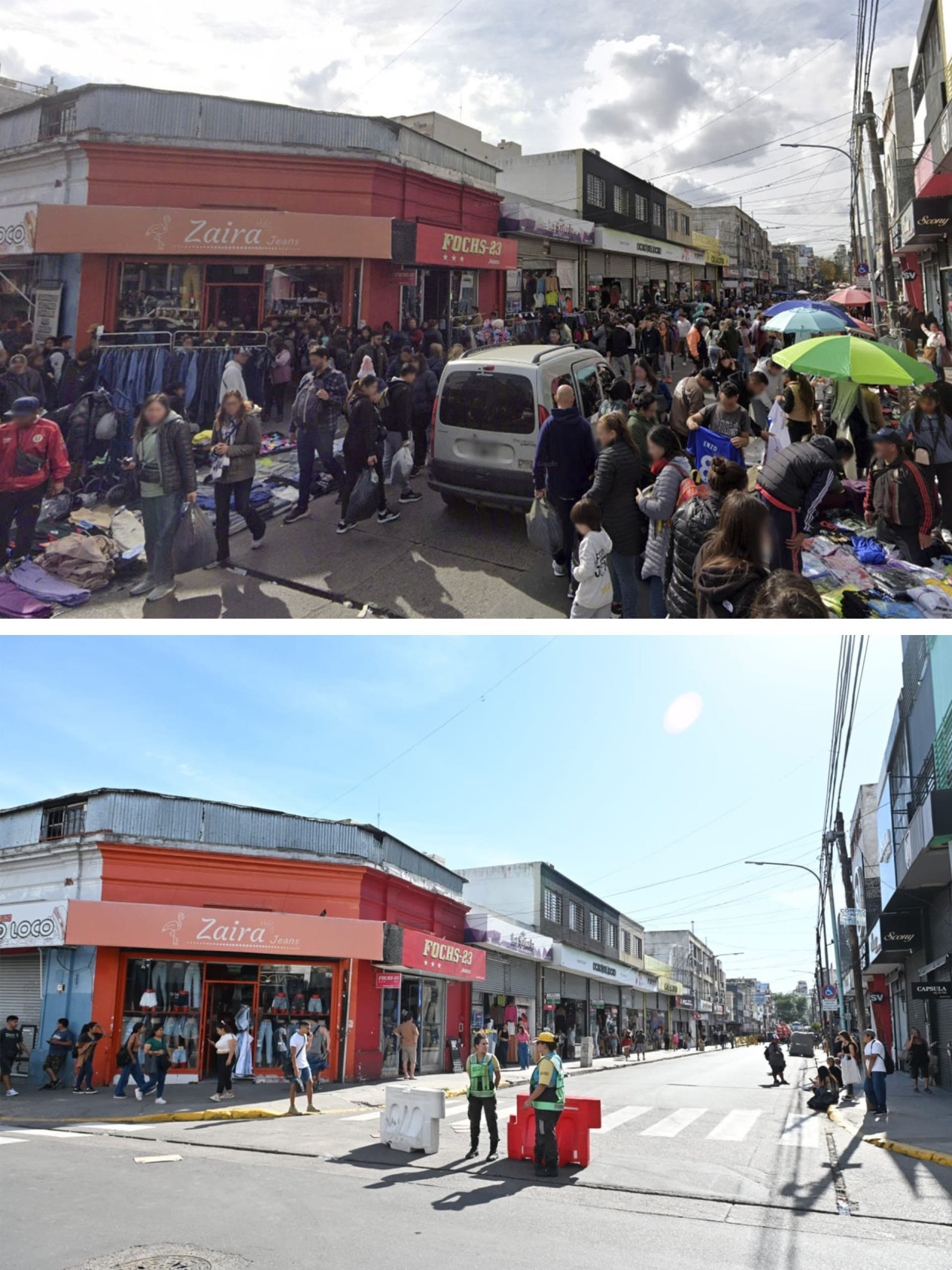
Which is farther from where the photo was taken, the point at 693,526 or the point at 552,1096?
the point at 552,1096

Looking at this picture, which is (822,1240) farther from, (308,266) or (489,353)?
(308,266)

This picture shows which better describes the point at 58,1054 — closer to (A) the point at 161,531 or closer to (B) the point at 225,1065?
(B) the point at 225,1065

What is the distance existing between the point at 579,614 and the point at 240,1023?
11618 millimetres

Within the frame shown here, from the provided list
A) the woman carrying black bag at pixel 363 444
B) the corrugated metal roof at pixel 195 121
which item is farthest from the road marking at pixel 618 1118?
the corrugated metal roof at pixel 195 121

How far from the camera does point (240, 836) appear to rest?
16.5 meters

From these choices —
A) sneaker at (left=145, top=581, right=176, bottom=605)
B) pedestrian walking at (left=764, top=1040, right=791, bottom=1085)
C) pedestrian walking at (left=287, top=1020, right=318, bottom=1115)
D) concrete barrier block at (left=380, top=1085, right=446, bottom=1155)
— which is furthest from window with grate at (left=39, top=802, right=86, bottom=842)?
pedestrian walking at (left=764, top=1040, right=791, bottom=1085)

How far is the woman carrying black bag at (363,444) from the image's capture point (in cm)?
700

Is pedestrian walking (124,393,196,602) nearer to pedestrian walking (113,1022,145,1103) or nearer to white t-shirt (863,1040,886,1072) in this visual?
pedestrian walking (113,1022,145,1103)

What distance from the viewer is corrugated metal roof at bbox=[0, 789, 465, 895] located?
15.1m

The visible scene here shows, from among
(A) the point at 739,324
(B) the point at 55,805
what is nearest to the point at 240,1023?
(B) the point at 55,805

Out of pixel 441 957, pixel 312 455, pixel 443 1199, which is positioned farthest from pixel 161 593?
pixel 441 957

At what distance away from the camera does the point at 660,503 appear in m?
6.77

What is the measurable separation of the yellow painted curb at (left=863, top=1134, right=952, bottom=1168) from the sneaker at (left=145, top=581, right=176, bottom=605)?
27.8ft

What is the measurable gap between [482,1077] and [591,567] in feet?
18.2
